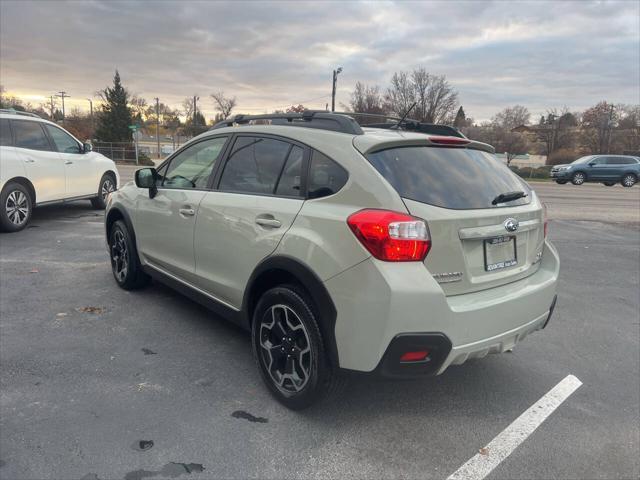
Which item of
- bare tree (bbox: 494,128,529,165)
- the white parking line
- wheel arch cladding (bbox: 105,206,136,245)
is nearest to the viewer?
the white parking line

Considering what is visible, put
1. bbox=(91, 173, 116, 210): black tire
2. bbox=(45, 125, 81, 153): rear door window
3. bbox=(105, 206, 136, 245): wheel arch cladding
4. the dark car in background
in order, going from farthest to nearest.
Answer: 1. the dark car in background
2. bbox=(91, 173, 116, 210): black tire
3. bbox=(45, 125, 81, 153): rear door window
4. bbox=(105, 206, 136, 245): wheel arch cladding

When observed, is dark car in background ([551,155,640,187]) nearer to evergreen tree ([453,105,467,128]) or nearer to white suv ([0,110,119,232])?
white suv ([0,110,119,232])

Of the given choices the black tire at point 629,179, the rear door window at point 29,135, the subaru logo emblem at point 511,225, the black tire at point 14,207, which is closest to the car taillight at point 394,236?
the subaru logo emblem at point 511,225

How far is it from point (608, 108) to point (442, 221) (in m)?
80.1

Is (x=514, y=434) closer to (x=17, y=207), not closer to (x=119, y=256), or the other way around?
(x=119, y=256)

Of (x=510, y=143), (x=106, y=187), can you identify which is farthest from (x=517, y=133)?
(x=106, y=187)

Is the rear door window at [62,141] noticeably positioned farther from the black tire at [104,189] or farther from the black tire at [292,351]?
the black tire at [292,351]

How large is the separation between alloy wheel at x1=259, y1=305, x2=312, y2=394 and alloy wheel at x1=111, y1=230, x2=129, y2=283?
2479 millimetres

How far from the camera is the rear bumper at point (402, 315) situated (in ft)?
7.79

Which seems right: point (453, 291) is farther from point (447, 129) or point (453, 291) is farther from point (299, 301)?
point (447, 129)

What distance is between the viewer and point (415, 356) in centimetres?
246

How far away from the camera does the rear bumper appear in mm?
2375

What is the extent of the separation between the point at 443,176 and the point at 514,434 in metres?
1.57

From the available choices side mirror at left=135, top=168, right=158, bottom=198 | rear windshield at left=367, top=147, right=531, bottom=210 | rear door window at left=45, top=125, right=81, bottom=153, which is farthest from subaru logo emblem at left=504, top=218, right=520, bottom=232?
rear door window at left=45, top=125, right=81, bottom=153
